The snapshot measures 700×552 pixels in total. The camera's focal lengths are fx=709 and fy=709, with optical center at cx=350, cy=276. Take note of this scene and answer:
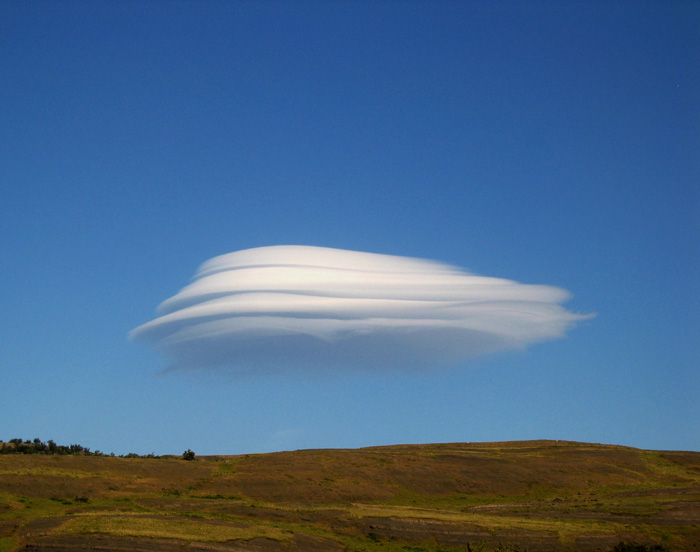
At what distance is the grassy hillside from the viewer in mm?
57562

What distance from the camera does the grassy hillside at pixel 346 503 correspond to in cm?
5756

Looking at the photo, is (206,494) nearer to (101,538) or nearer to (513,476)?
(101,538)

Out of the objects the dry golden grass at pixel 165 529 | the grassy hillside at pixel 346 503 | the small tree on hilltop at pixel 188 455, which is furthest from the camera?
the small tree on hilltop at pixel 188 455

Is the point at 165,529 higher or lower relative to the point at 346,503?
lower

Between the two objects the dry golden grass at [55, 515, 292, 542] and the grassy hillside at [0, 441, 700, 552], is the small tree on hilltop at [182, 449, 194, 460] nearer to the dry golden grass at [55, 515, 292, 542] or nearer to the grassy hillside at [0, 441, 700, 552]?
the grassy hillside at [0, 441, 700, 552]

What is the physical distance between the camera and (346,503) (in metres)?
77.1

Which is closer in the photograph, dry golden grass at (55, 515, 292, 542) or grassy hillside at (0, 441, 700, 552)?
dry golden grass at (55, 515, 292, 542)

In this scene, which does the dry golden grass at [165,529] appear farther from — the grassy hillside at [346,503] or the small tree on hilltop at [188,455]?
the small tree on hilltop at [188,455]

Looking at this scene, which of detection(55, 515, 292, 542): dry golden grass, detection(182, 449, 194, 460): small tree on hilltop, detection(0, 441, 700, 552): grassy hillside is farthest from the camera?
detection(182, 449, 194, 460): small tree on hilltop

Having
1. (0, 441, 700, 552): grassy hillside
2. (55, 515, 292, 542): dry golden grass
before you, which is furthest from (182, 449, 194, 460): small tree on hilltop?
(55, 515, 292, 542): dry golden grass

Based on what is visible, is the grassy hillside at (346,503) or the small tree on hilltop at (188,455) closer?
the grassy hillside at (346,503)

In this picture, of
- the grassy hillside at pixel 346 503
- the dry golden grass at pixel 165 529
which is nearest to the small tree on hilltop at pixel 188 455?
the grassy hillside at pixel 346 503

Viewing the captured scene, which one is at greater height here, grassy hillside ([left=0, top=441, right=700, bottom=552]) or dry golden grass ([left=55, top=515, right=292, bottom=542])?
grassy hillside ([left=0, top=441, right=700, bottom=552])

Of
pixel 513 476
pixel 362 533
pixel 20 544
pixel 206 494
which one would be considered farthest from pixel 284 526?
pixel 513 476
